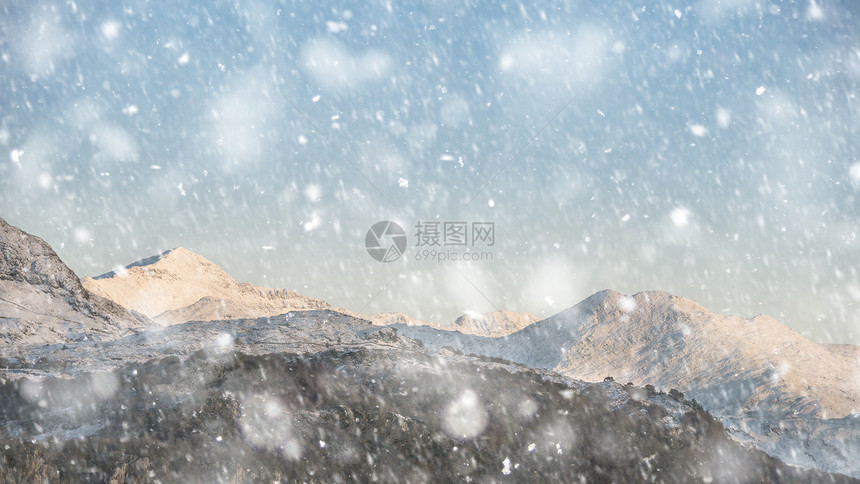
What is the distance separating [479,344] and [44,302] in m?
42.1

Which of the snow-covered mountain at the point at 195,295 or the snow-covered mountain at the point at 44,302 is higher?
the snow-covered mountain at the point at 195,295

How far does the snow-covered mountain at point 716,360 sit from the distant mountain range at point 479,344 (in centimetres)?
14

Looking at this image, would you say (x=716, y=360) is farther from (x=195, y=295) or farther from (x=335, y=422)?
(x=195, y=295)

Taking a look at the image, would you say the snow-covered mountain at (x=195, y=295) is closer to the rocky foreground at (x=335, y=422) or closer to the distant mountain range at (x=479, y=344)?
the distant mountain range at (x=479, y=344)

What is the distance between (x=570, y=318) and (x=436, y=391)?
49.1 meters

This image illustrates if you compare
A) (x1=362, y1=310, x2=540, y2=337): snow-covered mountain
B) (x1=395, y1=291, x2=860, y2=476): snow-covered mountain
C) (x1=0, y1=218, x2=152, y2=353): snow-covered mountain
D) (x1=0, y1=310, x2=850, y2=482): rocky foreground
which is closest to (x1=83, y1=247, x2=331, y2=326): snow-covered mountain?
(x1=362, y1=310, x2=540, y2=337): snow-covered mountain

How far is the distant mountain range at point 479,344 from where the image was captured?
11266 mm

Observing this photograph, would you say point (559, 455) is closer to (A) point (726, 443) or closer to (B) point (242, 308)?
(A) point (726, 443)

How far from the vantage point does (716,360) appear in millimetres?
44750

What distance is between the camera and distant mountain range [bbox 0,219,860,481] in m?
11.3

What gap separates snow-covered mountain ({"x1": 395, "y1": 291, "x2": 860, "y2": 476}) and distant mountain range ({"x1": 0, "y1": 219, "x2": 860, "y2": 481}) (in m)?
0.14

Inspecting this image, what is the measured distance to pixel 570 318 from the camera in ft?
188

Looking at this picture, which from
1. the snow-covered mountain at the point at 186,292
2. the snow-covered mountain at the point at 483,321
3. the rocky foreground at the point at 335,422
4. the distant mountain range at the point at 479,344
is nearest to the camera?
the rocky foreground at the point at 335,422

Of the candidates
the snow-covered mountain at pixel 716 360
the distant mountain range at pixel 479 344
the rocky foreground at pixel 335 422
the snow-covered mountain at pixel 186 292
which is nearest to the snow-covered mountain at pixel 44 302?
the distant mountain range at pixel 479 344
